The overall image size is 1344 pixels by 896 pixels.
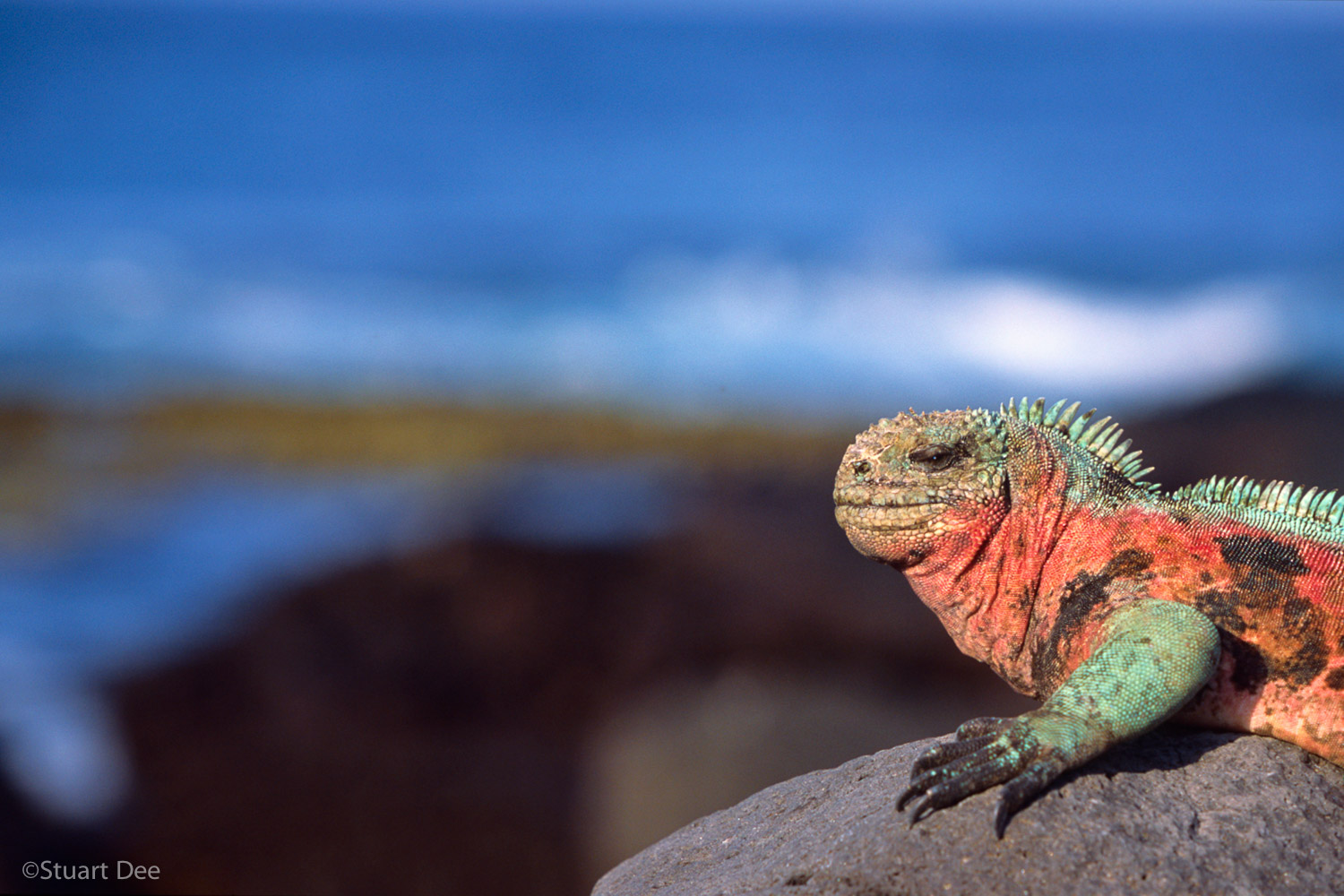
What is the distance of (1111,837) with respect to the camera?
8.75ft

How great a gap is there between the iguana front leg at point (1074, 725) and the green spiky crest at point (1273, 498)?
2.04 feet

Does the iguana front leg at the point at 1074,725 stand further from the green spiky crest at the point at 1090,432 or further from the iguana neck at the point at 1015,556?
the green spiky crest at the point at 1090,432

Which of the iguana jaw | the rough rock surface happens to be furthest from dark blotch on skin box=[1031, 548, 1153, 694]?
the iguana jaw

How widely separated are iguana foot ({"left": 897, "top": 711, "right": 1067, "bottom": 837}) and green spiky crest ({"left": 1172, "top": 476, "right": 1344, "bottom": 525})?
3.72ft

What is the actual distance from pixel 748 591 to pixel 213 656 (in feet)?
15.2

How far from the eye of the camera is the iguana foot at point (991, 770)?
2.69m

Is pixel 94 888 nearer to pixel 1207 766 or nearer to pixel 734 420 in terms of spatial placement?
pixel 1207 766

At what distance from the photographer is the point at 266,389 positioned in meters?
15.9

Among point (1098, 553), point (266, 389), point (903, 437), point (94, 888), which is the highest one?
point (266, 389)

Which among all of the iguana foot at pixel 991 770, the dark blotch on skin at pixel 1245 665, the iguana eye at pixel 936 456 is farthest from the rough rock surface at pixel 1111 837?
the iguana eye at pixel 936 456

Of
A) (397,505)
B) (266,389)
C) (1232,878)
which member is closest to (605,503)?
(397,505)

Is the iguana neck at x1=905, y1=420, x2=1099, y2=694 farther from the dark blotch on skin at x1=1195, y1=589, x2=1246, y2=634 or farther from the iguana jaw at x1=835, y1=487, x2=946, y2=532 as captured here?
the dark blotch on skin at x1=1195, y1=589, x2=1246, y2=634

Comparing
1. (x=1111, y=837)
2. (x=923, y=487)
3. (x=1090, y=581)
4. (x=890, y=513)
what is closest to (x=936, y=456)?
(x=923, y=487)

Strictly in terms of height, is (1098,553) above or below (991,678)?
above
